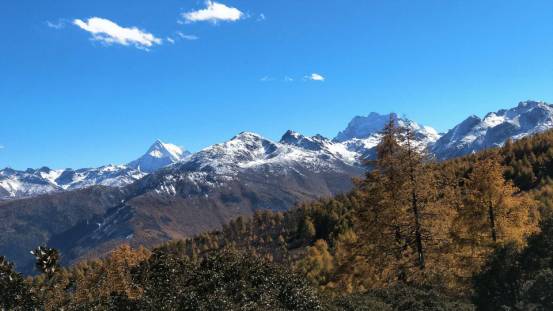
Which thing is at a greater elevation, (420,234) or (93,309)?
(420,234)

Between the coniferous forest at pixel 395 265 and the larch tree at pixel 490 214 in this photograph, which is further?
the larch tree at pixel 490 214

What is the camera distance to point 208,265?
95.5ft

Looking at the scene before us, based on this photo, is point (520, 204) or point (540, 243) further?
point (520, 204)

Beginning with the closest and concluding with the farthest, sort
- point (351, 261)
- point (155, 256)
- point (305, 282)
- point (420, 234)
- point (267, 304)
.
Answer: point (267, 304) < point (305, 282) < point (155, 256) < point (420, 234) < point (351, 261)

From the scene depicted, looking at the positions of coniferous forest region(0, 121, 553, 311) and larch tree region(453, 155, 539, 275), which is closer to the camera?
coniferous forest region(0, 121, 553, 311)

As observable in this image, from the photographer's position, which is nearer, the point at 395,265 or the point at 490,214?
the point at 395,265

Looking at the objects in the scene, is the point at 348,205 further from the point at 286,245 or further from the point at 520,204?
the point at 520,204

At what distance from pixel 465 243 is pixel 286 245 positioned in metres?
122

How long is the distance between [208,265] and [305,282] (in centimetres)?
569

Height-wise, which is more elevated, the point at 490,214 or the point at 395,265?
the point at 490,214

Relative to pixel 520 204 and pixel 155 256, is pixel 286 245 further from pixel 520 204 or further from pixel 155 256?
pixel 155 256

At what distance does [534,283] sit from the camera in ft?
77.1

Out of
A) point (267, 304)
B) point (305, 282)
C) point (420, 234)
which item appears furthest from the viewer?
point (420, 234)

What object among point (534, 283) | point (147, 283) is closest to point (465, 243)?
point (534, 283)
